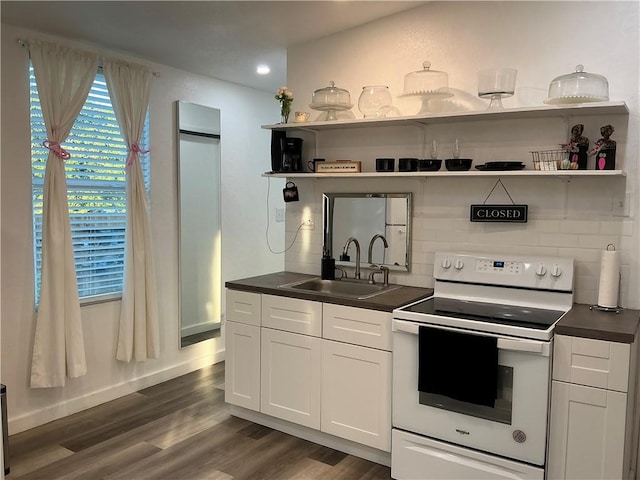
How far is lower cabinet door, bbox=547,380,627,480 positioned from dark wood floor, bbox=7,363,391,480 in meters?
0.90

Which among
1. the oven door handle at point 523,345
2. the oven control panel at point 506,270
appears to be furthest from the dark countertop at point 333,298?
the oven door handle at point 523,345

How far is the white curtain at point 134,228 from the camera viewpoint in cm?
368

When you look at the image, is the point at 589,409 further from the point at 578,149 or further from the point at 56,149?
the point at 56,149

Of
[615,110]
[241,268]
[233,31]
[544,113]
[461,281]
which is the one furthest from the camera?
[241,268]

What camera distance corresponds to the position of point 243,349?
3.42 metres

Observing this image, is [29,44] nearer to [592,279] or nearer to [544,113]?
[544,113]

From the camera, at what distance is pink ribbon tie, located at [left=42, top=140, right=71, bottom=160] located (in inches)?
128

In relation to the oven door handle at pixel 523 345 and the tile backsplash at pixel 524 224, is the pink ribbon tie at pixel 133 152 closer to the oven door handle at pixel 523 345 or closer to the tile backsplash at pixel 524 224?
the tile backsplash at pixel 524 224

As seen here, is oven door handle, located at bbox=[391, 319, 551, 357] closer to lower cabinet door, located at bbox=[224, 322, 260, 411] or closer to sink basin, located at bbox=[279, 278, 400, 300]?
sink basin, located at bbox=[279, 278, 400, 300]

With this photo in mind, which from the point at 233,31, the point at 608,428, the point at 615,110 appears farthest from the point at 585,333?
the point at 233,31

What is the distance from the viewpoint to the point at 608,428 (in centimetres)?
227

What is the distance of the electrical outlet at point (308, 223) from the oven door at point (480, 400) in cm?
128

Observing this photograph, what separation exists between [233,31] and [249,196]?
1.80 m

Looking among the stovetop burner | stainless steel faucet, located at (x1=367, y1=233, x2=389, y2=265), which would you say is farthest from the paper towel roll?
stainless steel faucet, located at (x1=367, y1=233, x2=389, y2=265)
